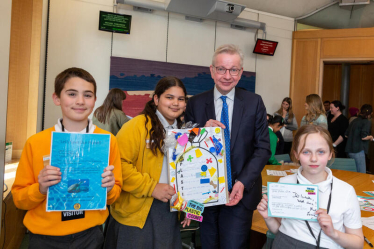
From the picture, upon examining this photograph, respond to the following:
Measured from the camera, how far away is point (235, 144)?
6.70ft

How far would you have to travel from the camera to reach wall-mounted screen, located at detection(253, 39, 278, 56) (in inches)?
281

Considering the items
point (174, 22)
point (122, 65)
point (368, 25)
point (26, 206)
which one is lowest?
point (26, 206)

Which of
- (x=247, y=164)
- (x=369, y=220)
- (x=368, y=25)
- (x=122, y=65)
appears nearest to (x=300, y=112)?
(x=368, y=25)

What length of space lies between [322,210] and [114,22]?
495cm

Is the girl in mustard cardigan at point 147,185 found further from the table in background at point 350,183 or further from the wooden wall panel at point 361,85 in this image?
the wooden wall panel at point 361,85

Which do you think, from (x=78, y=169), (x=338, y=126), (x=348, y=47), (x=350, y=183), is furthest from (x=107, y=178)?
(x=348, y=47)

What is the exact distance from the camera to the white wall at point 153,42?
523 centimetres

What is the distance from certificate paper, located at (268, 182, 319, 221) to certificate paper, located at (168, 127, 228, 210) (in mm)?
419

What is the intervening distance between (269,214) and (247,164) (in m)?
0.53

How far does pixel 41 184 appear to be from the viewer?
1398 mm

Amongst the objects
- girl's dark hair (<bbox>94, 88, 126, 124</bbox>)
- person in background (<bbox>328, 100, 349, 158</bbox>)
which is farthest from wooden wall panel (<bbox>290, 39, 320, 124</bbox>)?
girl's dark hair (<bbox>94, 88, 126, 124</bbox>)

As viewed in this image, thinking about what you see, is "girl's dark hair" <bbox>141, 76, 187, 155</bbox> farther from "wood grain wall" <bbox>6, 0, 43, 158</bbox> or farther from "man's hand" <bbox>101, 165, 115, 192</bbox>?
"wood grain wall" <bbox>6, 0, 43, 158</bbox>

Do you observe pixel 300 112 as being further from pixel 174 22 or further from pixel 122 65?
pixel 122 65

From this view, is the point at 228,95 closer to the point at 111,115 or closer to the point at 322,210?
the point at 322,210
